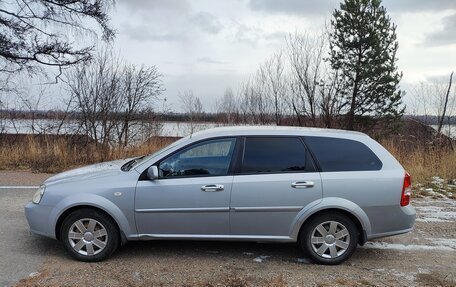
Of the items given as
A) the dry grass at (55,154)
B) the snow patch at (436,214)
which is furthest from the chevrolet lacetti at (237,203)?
the dry grass at (55,154)

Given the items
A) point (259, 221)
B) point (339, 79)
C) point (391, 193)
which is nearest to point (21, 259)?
point (259, 221)

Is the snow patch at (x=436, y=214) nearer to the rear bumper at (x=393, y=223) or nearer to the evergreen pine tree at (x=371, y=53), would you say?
the rear bumper at (x=393, y=223)

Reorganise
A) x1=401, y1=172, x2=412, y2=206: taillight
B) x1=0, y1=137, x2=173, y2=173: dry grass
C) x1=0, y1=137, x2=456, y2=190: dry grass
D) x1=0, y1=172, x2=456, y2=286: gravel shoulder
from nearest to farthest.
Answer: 1. x1=0, y1=172, x2=456, y2=286: gravel shoulder
2. x1=401, y1=172, x2=412, y2=206: taillight
3. x1=0, y1=137, x2=456, y2=190: dry grass
4. x1=0, y1=137, x2=173, y2=173: dry grass

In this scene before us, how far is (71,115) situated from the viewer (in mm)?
14953

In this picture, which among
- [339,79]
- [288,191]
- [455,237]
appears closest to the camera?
[288,191]

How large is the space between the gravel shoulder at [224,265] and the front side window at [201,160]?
102 centimetres

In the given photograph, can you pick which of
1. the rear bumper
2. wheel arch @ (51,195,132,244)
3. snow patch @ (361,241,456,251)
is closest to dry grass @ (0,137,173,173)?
wheel arch @ (51,195,132,244)

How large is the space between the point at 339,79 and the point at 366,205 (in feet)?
48.7

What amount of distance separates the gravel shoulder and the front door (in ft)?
1.28

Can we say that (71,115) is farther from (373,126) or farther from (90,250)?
(373,126)

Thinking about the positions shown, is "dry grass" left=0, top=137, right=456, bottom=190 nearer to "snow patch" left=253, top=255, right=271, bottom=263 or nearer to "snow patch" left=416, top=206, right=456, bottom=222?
"snow patch" left=416, top=206, right=456, bottom=222

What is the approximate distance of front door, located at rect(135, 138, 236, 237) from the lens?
4715 mm

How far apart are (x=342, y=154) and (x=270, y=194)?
101 centimetres

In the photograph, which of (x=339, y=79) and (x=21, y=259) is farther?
(x=339, y=79)
